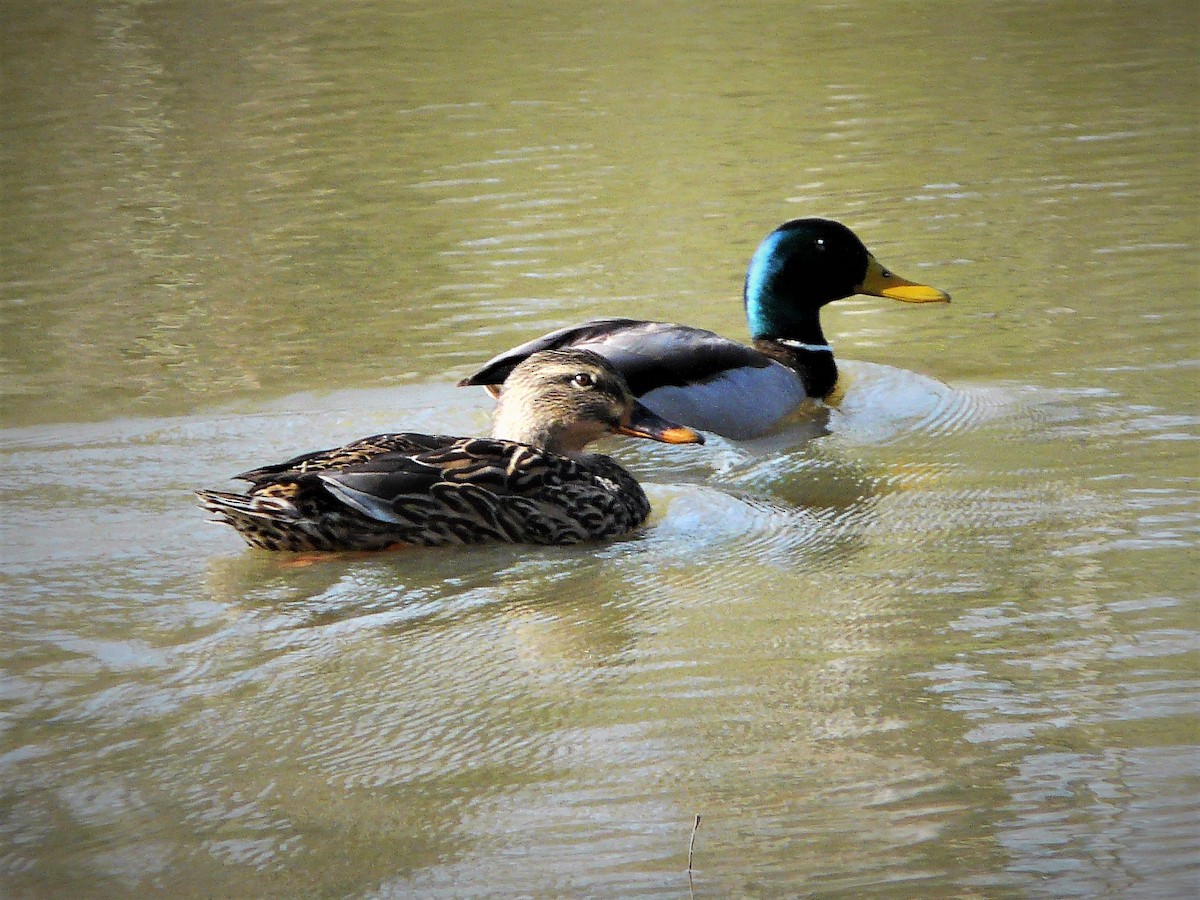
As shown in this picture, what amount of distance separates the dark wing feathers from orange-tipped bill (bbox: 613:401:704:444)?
944mm

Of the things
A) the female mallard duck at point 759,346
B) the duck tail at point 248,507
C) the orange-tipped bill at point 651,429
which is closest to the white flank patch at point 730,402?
the female mallard duck at point 759,346

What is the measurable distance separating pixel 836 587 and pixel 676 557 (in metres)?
0.71

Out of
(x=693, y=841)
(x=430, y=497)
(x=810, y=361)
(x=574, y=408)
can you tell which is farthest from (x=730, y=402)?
(x=693, y=841)

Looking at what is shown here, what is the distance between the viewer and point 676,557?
6410mm

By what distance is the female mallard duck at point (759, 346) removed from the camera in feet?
27.0

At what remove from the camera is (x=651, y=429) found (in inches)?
280

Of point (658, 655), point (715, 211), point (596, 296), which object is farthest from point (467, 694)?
point (715, 211)

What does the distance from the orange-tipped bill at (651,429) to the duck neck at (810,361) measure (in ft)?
5.89

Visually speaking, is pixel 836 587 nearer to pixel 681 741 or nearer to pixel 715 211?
pixel 681 741

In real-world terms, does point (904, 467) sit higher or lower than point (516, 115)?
lower

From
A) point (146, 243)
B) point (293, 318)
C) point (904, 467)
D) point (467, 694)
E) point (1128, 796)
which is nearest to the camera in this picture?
point (1128, 796)

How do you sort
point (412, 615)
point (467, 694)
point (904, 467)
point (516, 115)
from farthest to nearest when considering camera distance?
point (516, 115), point (904, 467), point (412, 615), point (467, 694)

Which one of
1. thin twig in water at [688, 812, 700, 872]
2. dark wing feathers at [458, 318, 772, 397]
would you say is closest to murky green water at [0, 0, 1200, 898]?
thin twig in water at [688, 812, 700, 872]

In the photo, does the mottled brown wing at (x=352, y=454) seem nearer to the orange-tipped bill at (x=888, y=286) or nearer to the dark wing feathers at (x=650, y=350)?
the dark wing feathers at (x=650, y=350)
